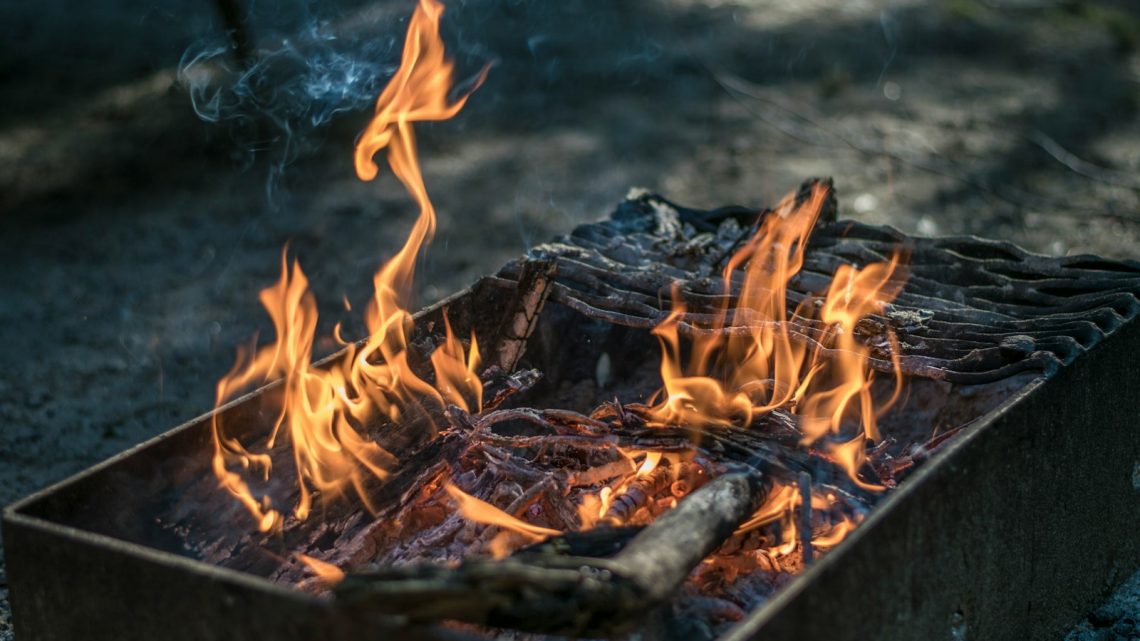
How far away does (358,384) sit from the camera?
3.19 m

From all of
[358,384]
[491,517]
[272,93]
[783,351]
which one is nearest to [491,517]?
[491,517]

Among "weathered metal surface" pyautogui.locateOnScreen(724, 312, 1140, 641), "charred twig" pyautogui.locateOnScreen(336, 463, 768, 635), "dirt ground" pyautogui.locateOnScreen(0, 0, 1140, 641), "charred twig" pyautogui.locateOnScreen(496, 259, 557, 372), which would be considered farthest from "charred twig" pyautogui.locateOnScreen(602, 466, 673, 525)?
"dirt ground" pyautogui.locateOnScreen(0, 0, 1140, 641)

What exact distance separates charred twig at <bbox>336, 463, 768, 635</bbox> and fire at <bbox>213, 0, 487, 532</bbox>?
899mm

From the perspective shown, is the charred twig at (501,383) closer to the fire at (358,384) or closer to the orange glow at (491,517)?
the fire at (358,384)

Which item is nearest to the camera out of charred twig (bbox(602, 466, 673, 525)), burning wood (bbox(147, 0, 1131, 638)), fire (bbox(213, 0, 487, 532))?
burning wood (bbox(147, 0, 1131, 638))

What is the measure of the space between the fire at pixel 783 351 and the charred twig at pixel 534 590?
88 cm

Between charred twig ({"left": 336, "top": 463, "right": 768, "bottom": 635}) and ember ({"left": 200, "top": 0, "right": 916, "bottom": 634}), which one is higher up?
charred twig ({"left": 336, "top": 463, "right": 768, "bottom": 635})

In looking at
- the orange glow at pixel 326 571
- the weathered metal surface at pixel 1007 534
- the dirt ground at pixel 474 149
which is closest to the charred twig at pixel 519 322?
the orange glow at pixel 326 571

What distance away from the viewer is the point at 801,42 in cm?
966

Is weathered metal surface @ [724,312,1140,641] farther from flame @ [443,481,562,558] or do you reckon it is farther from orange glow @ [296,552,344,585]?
orange glow @ [296,552,344,585]

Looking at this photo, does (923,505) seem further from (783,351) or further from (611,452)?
(783,351)

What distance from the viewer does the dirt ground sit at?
575cm

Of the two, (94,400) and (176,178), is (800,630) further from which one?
(176,178)

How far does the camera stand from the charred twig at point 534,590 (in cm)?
191
